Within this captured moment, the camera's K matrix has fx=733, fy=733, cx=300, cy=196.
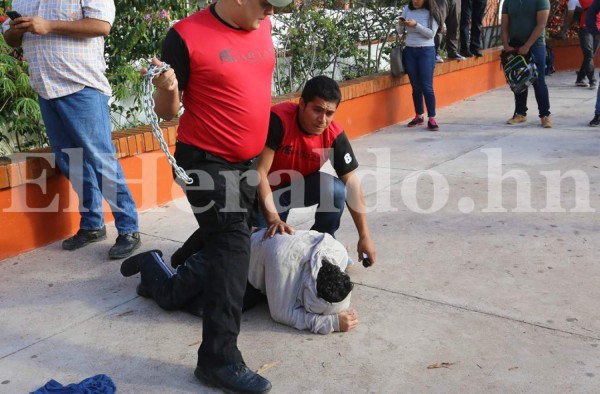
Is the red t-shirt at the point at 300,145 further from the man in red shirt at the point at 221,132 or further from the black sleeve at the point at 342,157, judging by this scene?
the man in red shirt at the point at 221,132

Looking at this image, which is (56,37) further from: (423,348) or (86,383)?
Result: (423,348)

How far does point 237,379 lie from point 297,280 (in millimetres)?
690

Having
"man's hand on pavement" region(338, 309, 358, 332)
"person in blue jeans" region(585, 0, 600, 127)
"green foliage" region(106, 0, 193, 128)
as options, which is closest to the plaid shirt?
"green foliage" region(106, 0, 193, 128)

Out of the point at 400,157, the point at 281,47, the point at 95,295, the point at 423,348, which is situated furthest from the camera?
the point at 281,47

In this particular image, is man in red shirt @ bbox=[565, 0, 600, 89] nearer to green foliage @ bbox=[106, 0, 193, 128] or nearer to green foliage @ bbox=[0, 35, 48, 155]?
green foliage @ bbox=[106, 0, 193, 128]

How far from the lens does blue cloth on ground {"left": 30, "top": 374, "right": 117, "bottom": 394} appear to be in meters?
2.80

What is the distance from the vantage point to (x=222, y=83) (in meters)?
2.96

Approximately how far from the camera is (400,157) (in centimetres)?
680

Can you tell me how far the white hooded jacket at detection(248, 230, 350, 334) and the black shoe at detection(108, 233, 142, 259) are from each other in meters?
1.18

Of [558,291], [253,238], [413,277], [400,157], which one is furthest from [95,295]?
[400,157]

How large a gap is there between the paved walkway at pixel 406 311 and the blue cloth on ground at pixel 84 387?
0.30 feet

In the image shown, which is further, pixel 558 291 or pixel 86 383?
pixel 558 291

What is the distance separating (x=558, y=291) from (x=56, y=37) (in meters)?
3.08

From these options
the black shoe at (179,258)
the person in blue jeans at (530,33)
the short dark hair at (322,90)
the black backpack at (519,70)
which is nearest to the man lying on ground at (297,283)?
the black shoe at (179,258)
